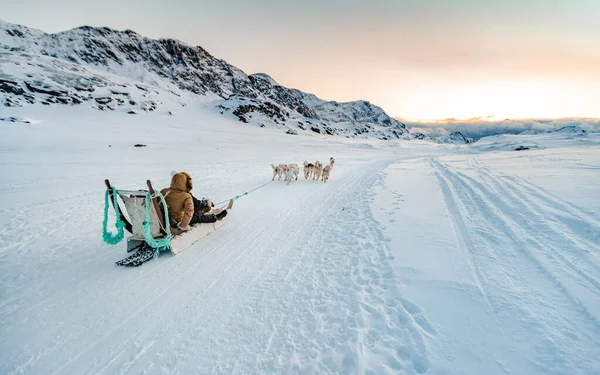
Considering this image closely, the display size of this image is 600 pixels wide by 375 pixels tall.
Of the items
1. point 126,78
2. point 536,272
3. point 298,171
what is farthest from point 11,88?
point 536,272

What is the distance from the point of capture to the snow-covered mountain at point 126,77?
59.0 metres

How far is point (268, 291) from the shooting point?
407cm

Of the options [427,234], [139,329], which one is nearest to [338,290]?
[139,329]

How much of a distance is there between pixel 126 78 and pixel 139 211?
12047cm

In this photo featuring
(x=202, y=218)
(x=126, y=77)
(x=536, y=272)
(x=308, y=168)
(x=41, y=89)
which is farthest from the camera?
(x=126, y=77)

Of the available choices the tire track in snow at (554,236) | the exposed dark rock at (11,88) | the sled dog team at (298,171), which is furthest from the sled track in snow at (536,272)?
the exposed dark rock at (11,88)

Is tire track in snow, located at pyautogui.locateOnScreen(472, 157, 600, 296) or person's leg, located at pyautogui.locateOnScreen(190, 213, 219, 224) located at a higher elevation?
person's leg, located at pyautogui.locateOnScreen(190, 213, 219, 224)

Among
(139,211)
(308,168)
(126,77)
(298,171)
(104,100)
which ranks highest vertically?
(126,77)

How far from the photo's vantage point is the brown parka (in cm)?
517

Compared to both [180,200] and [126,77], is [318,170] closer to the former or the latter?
[180,200]

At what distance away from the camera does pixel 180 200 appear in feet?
17.0

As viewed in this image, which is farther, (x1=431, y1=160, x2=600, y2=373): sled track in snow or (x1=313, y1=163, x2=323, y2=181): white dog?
(x1=313, y1=163, x2=323, y2=181): white dog

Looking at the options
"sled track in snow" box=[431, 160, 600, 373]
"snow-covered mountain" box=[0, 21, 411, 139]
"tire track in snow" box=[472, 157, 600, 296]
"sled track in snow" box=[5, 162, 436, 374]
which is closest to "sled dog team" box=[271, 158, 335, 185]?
"sled track in snow" box=[431, 160, 600, 373]

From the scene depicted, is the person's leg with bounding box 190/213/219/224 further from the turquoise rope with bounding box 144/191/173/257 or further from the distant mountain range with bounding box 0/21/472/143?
the distant mountain range with bounding box 0/21/472/143
